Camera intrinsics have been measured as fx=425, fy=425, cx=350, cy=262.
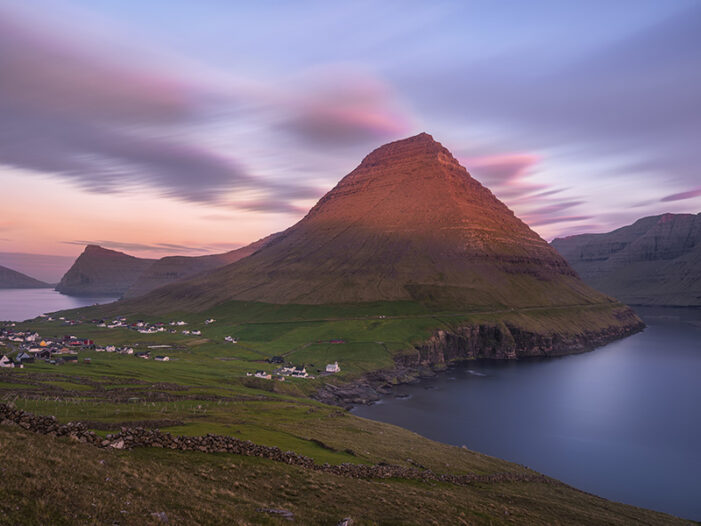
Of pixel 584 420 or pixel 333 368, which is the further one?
pixel 333 368

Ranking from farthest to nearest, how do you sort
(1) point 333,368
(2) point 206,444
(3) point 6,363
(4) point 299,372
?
(1) point 333,368, (4) point 299,372, (3) point 6,363, (2) point 206,444

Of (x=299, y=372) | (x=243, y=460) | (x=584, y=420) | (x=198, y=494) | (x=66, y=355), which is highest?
(x=198, y=494)

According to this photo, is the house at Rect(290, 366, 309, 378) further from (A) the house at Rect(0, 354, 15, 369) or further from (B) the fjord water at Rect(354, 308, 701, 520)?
(A) the house at Rect(0, 354, 15, 369)

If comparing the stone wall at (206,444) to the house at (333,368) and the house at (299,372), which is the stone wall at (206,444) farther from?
the house at (333,368)

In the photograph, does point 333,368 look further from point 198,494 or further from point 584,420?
point 198,494

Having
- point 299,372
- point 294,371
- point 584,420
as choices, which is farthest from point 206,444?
point 584,420

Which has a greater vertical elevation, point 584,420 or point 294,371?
point 294,371

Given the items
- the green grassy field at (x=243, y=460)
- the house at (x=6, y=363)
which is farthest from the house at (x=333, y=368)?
the house at (x=6, y=363)

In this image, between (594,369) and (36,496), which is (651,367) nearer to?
(594,369)

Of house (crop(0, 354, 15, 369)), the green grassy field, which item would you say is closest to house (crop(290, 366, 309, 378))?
the green grassy field
